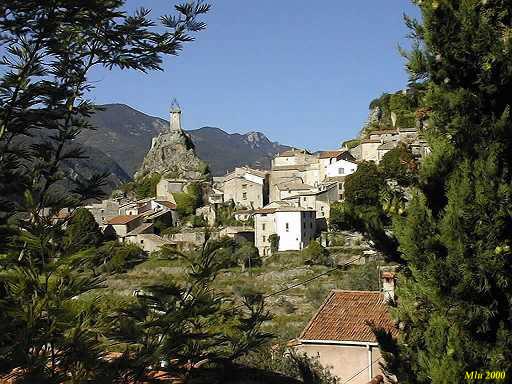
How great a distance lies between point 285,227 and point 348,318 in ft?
136

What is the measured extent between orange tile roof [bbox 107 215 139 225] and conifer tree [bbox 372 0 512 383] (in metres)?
58.3

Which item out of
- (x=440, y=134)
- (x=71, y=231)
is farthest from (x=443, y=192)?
(x=71, y=231)

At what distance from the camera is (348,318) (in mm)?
16125

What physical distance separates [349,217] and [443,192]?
0.96m

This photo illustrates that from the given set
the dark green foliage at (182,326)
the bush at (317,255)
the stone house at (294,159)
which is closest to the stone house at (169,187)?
the stone house at (294,159)

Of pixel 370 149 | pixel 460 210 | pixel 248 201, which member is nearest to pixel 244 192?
pixel 248 201

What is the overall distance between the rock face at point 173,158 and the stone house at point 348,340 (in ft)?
214

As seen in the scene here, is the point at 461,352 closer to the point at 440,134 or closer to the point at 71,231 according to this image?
the point at 440,134

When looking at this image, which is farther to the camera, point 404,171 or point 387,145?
point 387,145

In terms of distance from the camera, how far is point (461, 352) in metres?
5.41

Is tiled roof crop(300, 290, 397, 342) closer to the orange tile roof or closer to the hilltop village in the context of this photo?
the hilltop village

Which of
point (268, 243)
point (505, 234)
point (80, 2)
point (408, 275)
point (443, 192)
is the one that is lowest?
point (268, 243)

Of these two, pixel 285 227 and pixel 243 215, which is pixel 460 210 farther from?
pixel 243 215

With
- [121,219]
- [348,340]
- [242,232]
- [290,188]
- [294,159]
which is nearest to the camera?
[348,340]
